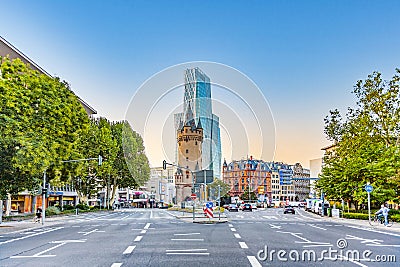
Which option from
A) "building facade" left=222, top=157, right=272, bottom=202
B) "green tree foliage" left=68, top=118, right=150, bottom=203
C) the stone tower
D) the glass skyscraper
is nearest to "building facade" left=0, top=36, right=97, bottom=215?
"green tree foliage" left=68, top=118, right=150, bottom=203

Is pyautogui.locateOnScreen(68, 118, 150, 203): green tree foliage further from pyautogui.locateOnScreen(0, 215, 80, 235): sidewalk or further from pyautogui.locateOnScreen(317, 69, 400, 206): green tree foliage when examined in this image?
pyautogui.locateOnScreen(317, 69, 400, 206): green tree foliage

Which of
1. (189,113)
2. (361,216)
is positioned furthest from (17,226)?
(361,216)

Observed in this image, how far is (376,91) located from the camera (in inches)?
1897

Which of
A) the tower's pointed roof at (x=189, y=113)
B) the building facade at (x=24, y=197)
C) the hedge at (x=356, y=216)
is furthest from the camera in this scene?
the building facade at (x=24, y=197)

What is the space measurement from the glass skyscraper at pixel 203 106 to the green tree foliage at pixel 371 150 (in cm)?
1481

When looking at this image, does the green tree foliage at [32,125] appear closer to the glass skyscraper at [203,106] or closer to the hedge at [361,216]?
the glass skyscraper at [203,106]

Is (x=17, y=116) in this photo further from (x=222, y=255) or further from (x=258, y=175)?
(x=258, y=175)

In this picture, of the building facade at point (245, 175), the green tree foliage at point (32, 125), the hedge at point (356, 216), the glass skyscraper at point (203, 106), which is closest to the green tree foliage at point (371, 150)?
the hedge at point (356, 216)

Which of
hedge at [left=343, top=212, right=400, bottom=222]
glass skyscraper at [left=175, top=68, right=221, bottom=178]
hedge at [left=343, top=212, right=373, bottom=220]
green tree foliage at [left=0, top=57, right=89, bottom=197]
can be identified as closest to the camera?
green tree foliage at [left=0, top=57, right=89, bottom=197]

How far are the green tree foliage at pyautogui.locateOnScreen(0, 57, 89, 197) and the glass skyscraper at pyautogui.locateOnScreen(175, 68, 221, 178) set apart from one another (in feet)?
53.4
